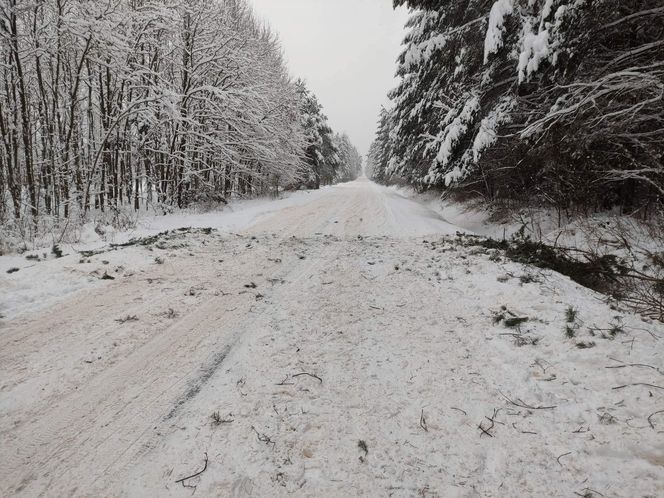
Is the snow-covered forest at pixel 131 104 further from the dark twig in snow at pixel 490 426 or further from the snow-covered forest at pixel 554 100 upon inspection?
the dark twig in snow at pixel 490 426

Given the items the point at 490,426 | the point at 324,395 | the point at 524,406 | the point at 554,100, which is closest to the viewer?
the point at 490,426

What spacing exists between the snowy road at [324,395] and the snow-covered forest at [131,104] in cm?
628

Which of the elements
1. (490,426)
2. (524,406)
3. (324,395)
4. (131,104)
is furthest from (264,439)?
(131,104)

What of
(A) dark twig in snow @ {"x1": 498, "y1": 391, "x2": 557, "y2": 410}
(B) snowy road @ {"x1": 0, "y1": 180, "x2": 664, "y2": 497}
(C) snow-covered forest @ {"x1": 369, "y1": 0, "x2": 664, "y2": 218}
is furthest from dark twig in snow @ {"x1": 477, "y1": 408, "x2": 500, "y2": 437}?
(C) snow-covered forest @ {"x1": 369, "y1": 0, "x2": 664, "y2": 218}

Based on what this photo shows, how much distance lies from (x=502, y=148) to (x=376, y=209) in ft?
17.7

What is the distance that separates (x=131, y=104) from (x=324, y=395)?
9.19 meters

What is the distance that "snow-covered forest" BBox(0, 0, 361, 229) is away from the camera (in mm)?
8266

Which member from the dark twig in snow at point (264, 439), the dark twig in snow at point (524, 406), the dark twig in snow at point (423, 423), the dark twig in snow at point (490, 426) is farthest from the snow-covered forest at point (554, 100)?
the dark twig in snow at point (264, 439)

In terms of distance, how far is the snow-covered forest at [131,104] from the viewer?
827cm

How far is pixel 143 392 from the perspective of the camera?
2611mm

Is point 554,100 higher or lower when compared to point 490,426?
higher

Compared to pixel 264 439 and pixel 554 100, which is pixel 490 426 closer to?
pixel 264 439

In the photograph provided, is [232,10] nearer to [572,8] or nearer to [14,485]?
[572,8]

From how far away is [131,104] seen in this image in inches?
344
